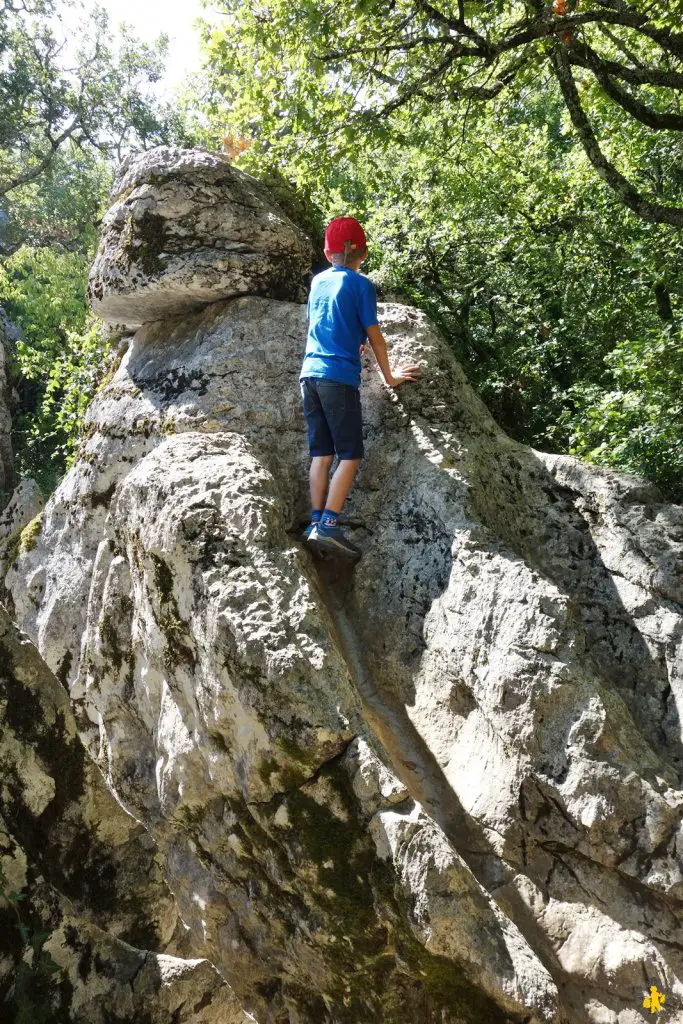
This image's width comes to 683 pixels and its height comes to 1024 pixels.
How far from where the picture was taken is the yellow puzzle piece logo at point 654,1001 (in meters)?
3.46

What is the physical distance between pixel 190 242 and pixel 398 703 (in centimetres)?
384

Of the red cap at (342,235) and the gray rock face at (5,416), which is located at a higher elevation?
the gray rock face at (5,416)

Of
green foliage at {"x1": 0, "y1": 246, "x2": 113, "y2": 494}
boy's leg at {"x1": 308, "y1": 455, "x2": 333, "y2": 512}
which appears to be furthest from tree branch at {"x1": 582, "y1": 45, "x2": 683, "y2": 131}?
green foliage at {"x1": 0, "y1": 246, "x2": 113, "y2": 494}

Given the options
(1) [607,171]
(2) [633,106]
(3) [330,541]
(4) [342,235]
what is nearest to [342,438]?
(3) [330,541]

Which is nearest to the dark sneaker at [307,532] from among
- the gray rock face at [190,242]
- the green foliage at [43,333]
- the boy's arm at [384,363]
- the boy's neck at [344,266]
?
the boy's arm at [384,363]

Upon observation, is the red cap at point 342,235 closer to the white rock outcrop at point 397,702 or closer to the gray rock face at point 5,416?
the white rock outcrop at point 397,702

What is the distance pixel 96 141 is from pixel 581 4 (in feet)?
61.7

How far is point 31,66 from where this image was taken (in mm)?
20938

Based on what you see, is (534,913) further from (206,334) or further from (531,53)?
(531,53)

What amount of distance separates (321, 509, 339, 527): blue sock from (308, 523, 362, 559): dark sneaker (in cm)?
2

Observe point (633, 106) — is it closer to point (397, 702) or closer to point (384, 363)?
point (384, 363)

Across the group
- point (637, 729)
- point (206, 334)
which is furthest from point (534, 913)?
point (206, 334)

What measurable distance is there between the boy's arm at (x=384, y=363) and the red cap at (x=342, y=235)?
603mm

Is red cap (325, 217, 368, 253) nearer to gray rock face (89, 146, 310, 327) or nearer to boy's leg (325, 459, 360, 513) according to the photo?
gray rock face (89, 146, 310, 327)
